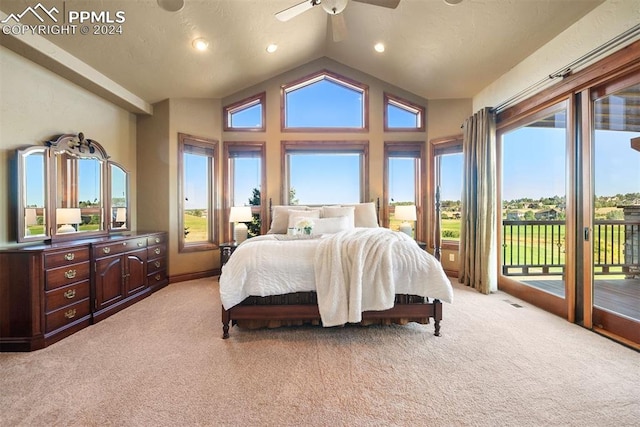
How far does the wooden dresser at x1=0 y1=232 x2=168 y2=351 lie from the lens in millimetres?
2277

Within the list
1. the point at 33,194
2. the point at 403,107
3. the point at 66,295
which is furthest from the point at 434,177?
the point at 33,194

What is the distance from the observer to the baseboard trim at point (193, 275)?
4387 mm

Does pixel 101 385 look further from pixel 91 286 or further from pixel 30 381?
pixel 91 286

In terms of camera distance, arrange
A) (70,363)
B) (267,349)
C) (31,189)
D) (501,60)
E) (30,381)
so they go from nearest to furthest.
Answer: (30,381) → (70,363) → (267,349) → (31,189) → (501,60)

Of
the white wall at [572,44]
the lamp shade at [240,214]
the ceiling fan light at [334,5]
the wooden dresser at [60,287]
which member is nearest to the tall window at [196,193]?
the lamp shade at [240,214]

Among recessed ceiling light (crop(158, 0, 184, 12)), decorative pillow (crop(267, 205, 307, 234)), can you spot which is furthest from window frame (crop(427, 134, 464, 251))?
recessed ceiling light (crop(158, 0, 184, 12))

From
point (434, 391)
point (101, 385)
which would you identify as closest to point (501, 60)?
point (434, 391)

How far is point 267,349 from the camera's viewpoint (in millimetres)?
2254

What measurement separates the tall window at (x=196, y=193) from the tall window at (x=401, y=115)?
10.4 feet

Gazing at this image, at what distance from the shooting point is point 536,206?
11.9 ft

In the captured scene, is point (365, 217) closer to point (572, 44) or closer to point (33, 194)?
point (572, 44)

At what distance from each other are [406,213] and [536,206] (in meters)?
1.66

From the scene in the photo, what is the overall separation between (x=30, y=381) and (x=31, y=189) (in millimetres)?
1853

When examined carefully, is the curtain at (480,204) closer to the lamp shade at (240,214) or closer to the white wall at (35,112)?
the lamp shade at (240,214)
